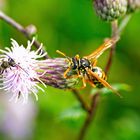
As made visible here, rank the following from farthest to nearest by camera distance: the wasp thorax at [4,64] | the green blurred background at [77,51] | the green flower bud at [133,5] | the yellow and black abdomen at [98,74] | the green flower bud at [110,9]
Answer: the green blurred background at [77,51] < the green flower bud at [133,5] < the green flower bud at [110,9] < the yellow and black abdomen at [98,74] < the wasp thorax at [4,64]

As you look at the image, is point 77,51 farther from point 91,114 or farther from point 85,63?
point 85,63

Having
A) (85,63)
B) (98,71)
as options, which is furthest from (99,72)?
(85,63)

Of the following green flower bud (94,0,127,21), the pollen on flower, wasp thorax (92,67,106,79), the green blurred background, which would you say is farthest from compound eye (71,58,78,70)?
the green blurred background

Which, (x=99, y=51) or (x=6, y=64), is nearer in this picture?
(x=6, y=64)

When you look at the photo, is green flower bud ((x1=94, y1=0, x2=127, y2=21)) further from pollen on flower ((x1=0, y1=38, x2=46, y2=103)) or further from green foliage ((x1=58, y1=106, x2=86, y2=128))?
green foliage ((x1=58, y1=106, x2=86, y2=128))

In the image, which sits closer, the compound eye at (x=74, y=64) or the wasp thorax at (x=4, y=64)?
the wasp thorax at (x=4, y=64)

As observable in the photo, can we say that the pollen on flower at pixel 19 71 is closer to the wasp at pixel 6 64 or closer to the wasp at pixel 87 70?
the wasp at pixel 6 64

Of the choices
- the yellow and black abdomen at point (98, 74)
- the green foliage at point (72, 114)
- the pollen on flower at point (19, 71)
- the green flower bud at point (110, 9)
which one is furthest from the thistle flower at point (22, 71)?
the green foliage at point (72, 114)
